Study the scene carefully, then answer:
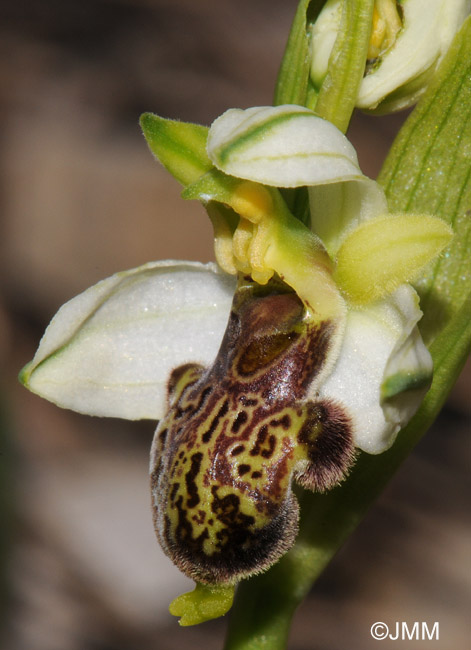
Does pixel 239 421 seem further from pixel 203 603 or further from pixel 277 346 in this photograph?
pixel 203 603

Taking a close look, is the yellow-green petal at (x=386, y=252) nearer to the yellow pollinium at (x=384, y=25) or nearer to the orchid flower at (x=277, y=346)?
the orchid flower at (x=277, y=346)

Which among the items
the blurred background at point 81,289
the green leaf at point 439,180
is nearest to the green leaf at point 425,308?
the green leaf at point 439,180

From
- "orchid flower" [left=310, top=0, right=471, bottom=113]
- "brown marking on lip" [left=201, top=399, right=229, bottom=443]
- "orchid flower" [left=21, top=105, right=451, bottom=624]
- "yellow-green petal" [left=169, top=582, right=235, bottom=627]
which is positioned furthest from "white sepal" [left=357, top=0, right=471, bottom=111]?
"yellow-green petal" [left=169, top=582, right=235, bottom=627]

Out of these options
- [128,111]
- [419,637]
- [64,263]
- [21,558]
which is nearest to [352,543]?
[419,637]

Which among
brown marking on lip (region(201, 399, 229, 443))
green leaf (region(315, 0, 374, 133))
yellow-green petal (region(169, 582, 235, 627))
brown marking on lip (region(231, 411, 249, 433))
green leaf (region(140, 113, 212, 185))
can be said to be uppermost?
green leaf (region(315, 0, 374, 133))

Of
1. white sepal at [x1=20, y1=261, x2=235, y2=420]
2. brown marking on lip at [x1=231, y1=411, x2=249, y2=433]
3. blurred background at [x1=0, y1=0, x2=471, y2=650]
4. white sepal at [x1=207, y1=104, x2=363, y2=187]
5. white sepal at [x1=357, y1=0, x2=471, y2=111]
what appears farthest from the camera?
blurred background at [x1=0, y1=0, x2=471, y2=650]

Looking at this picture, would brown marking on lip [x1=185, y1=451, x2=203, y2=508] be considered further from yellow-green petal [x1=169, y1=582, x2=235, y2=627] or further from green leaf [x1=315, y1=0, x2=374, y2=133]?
green leaf [x1=315, y1=0, x2=374, y2=133]

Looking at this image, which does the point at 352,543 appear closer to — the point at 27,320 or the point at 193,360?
the point at 27,320

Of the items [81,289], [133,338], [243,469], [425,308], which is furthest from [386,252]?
[81,289]
